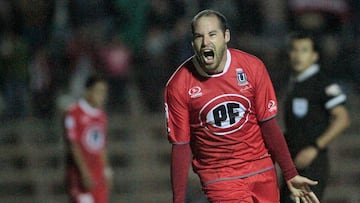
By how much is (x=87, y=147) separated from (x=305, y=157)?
340cm

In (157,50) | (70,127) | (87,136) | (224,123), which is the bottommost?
(87,136)

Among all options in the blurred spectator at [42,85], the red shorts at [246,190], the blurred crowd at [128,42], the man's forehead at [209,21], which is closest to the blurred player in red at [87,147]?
the blurred crowd at [128,42]

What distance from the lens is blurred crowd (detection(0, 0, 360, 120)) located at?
1205 centimetres

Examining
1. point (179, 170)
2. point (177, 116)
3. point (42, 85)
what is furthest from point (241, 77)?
point (42, 85)

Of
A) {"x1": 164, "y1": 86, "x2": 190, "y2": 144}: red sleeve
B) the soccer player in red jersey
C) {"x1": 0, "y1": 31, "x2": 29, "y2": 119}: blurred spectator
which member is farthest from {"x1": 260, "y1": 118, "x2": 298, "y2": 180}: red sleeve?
{"x1": 0, "y1": 31, "x2": 29, "y2": 119}: blurred spectator

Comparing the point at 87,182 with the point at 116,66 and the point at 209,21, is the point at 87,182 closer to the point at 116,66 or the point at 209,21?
the point at 116,66

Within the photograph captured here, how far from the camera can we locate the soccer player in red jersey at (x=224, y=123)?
6598 millimetres

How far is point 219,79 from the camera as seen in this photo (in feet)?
21.8

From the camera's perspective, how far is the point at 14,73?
520 inches

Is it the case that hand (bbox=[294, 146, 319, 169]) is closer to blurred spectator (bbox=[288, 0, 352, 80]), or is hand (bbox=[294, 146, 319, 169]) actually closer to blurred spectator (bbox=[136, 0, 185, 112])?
blurred spectator (bbox=[288, 0, 352, 80])

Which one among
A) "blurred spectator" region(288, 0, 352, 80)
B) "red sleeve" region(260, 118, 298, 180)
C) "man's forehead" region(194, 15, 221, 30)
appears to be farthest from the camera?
"blurred spectator" region(288, 0, 352, 80)

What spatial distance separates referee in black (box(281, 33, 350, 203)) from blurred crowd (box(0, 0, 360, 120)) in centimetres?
326

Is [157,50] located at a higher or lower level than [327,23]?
lower

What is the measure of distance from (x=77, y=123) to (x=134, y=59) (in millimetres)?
2115
